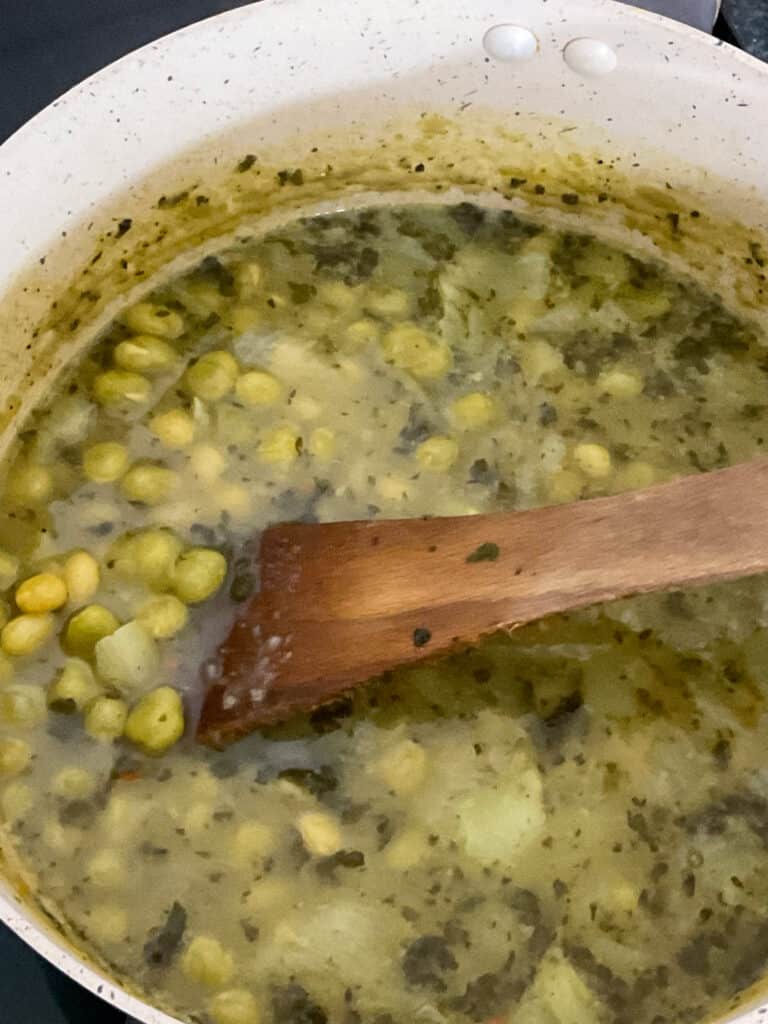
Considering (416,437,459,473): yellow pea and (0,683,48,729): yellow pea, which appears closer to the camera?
(0,683,48,729): yellow pea

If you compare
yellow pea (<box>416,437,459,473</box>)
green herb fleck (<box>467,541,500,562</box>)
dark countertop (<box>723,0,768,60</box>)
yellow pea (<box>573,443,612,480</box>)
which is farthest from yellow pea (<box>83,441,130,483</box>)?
dark countertop (<box>723,0,768,60</box>)

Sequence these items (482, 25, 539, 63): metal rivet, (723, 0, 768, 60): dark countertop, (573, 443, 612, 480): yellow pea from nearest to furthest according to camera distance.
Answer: (482, 25, 539, 63): metal rivet < (573, 443, 612, 480): yellow pea < (723, 0, 768, 60): dark countertop

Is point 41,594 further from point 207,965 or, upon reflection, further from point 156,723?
point 207,965

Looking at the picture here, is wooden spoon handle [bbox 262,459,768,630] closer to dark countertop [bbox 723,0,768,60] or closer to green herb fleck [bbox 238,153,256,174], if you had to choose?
green herb fleck [bbox 238,153,256,174]

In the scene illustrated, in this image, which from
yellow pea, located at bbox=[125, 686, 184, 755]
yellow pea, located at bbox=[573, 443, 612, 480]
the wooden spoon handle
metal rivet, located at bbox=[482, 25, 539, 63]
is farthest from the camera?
yellow pea, located at bbox=[573, 443, 612, 480]

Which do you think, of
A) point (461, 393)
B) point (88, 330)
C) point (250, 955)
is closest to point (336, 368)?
point (461, 393)

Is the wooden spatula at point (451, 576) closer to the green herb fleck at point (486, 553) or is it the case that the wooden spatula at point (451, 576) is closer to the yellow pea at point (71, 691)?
the green herb fleck at point (486, 553)
